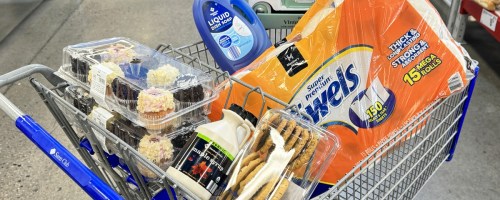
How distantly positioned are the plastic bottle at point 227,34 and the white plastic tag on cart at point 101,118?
38cm

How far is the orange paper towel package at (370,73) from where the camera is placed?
3.05 feet

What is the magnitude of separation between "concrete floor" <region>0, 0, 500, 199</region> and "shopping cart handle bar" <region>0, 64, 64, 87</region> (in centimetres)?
98

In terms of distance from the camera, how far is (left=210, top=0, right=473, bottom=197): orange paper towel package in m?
0.93

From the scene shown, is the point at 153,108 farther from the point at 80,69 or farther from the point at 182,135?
the point at 80,69

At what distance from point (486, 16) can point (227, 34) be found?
1766 millimetres

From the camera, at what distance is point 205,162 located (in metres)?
0.70

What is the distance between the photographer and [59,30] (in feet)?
11.4

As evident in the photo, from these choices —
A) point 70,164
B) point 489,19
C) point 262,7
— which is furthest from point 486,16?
point 70,164

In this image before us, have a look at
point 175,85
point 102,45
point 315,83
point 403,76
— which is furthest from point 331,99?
point 102,45

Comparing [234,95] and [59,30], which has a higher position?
[234,95]

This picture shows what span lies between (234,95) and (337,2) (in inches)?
11.7

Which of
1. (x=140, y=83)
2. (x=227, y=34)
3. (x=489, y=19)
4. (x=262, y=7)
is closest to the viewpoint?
(x=140, y=83)

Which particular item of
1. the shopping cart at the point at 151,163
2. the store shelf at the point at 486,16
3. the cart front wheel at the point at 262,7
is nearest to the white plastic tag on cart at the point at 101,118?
the shopping cart at the point at 151,163

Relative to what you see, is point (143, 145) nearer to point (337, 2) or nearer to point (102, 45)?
point (102, 45)
